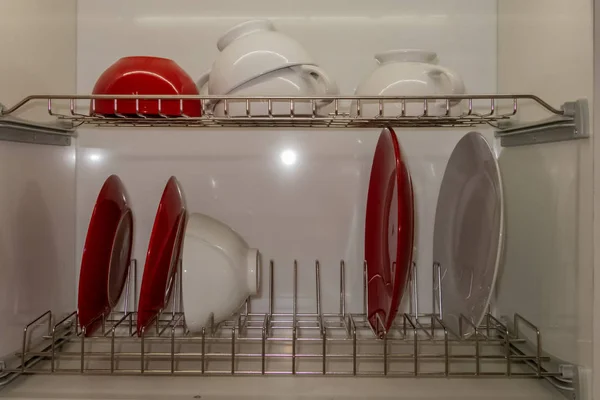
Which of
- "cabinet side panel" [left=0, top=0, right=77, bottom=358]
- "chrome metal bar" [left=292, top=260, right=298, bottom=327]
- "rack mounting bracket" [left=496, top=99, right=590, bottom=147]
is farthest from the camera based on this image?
"chrome metal bar" [left=292, top=260, right=298, bottom=327]

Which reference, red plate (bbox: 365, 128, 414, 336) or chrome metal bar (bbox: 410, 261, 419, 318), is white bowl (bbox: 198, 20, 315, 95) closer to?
red plate (bbox: 365, 128, 414, 336)

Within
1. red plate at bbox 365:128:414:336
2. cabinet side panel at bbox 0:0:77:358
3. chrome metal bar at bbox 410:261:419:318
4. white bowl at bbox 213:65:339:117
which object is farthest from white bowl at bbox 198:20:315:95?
chrome metal bar at bbox 410:261:419:318

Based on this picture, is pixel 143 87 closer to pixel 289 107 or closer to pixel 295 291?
pixel 289 107

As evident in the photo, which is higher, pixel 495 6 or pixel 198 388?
pixel 495 6

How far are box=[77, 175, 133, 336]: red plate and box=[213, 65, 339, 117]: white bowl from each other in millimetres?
268

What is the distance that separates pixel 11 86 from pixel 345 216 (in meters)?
0.58

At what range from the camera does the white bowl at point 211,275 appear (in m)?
0.87

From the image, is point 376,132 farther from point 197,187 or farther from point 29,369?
point 29,369

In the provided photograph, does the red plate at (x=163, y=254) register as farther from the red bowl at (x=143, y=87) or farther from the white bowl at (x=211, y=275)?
the red bowl at (x=143, y=87)

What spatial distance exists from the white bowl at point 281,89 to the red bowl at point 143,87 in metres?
0.06

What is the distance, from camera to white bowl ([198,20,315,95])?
→ 804 mm

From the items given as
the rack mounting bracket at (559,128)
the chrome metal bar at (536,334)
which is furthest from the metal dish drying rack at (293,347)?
the rack mounting bracket at (559,128)

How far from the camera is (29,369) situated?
0.84 metres

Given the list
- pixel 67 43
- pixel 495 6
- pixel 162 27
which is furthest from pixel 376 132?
pixel 67 43
